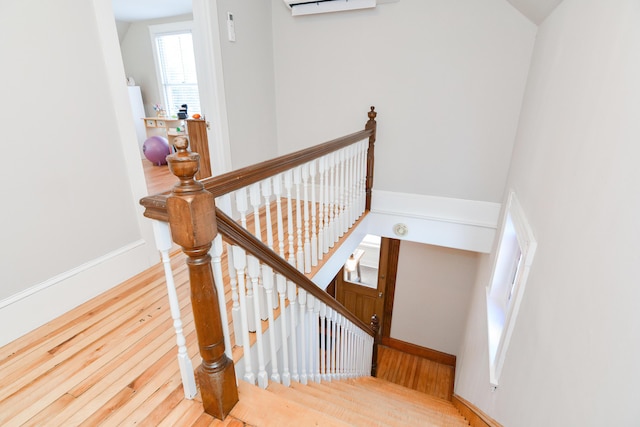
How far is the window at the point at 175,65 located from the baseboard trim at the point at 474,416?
6.50 metres

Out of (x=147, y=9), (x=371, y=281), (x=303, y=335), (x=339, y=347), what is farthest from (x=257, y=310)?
(x=147, y=9)

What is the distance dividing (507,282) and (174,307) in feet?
7.63

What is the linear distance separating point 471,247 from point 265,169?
275cm

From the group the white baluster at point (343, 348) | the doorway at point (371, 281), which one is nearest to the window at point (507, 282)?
the white baluster at point (343, 348)

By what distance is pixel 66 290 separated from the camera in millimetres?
1860

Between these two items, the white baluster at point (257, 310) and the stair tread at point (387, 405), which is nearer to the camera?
the white baluster at point (257, 310)

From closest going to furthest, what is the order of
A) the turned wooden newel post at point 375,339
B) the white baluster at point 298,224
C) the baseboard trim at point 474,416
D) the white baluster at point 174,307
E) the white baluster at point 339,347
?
the white baluster at point 174,307 → the baseboard trim at point 474,416 → the white baluster at point 298,224 → the white baluster at point 339,347 → the turned wooden newel post at point 375,339

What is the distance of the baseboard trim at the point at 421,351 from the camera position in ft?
16.0

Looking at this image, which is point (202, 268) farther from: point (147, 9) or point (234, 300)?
point (147, 9)

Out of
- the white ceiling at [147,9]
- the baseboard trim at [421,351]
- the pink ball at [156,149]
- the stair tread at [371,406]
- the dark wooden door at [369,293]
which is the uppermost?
the white ceiling at [147,9]

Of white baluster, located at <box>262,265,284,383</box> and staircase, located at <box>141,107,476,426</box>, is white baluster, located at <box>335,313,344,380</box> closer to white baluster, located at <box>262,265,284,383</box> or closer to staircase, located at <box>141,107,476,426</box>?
staircase, located at <box>141,107,476,426</box>

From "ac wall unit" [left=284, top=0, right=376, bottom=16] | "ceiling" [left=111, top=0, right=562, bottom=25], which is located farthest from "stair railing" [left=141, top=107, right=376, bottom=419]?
"ceiling" [left=111, top=0, right=562, bottom=25]

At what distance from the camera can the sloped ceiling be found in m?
2.03

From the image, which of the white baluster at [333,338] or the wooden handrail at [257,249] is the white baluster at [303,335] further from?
the white baluster at [333,338]
